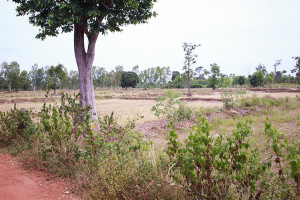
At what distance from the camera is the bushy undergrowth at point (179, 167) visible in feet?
7.07

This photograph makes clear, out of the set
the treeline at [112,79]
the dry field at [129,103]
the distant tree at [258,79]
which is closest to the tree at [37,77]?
the treeline at [112,79]

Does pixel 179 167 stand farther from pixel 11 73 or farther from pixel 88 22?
pixel 11 73

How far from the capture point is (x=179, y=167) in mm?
2648

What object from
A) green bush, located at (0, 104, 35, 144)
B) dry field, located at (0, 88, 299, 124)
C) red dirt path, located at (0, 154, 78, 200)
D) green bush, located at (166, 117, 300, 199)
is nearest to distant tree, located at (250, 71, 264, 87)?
dry field, located at (0, 88, 299, 124)

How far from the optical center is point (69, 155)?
4047 mm

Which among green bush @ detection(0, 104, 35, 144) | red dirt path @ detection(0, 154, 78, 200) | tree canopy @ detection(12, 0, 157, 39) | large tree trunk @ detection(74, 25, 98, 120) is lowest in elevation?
red dirt path @ detection(0, 154, 78, 200)

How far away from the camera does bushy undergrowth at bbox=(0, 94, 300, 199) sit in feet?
7.07

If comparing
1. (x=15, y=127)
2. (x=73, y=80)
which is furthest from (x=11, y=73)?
(x=15, y=127)

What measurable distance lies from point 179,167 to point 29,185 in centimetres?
298

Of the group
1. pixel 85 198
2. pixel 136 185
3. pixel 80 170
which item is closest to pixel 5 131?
pixel 80 170

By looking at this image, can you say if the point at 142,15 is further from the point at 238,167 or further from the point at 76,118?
the point at 238,167

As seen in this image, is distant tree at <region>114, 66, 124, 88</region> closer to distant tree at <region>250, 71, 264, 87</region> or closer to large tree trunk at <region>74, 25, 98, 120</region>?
distant tree at <region>250, 71, 264, 87</region>

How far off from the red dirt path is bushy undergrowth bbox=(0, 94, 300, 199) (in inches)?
9.9

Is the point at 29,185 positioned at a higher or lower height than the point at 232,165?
lower
